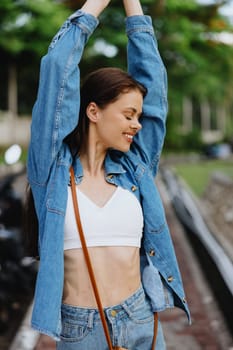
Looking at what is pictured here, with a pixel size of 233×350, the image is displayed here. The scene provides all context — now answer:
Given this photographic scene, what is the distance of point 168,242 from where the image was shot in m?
2.32

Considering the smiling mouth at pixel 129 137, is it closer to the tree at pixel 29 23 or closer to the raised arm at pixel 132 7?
the raised arm at pixel 132 7

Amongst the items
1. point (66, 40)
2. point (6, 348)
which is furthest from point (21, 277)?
point (66, 40)

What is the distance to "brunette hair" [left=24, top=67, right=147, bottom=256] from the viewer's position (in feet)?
7.34

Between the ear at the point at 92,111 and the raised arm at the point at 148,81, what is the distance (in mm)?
210

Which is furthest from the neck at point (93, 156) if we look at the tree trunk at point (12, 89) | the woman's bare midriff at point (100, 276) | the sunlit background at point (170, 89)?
the tree trunk at point (12, 89)

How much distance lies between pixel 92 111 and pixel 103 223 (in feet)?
1.37

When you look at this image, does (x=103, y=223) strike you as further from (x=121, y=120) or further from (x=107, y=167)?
(x=121, y=120)

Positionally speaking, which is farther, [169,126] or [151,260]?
[169,126]

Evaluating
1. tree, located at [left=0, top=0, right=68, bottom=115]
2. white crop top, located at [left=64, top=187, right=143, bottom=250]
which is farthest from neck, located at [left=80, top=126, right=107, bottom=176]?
tree, located at [left=0, top=0, right=68, bottom=115]

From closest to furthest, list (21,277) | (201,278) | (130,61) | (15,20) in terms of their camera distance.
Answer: (130,61), (21,277), (201,278), (15,20)

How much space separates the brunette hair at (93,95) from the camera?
2236mm

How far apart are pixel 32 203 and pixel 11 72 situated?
32120 millimetres

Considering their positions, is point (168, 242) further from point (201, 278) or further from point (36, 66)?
point (36, 66)

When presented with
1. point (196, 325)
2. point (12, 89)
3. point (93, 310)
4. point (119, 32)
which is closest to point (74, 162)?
point (93, 310)
